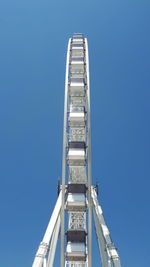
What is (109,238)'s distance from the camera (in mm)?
23234

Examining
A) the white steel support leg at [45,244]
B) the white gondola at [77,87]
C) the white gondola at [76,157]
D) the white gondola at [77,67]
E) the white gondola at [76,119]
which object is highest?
the white gondola at [77,67]

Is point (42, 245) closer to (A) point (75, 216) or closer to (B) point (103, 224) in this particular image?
(B) point (103, 224)

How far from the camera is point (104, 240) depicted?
24297 mm

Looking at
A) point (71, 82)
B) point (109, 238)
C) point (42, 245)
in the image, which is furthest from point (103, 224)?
point (71, 82)

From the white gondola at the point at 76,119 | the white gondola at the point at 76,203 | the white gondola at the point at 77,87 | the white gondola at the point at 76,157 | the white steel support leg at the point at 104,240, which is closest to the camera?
the white steel support leg at the point at 104,240

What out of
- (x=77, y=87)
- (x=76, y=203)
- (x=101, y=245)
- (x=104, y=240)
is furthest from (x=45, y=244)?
(x=77, y=87)

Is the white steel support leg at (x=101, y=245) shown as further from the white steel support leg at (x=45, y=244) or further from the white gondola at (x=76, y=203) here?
the white steel support leg at (x=45, y=244)

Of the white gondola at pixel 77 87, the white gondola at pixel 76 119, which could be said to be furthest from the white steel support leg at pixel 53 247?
the white gondola at pixel 77 87

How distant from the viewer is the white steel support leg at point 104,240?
20944mm

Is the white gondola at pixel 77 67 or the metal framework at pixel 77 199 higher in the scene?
the white gondola at pixel 77 67

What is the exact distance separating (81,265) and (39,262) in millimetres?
10564

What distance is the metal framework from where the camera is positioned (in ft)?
75.1

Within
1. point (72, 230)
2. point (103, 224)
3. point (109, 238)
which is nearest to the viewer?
point (109, 238)

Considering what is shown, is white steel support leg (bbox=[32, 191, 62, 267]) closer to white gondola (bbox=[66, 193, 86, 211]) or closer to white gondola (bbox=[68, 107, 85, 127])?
white gondola (bbox=[66, 193, 86, 211])
